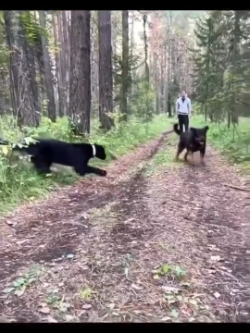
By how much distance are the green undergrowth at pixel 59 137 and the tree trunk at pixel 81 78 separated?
0.09 metres

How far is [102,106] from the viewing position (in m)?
1.96

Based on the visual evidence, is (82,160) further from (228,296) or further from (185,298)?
(228,296)

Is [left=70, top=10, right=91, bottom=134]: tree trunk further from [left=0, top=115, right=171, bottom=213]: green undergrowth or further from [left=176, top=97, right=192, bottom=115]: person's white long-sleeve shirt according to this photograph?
[left=176, top=97, right=192, bottom=115]: person's white long-sleeve shirt

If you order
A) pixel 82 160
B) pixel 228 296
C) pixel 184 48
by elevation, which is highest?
pixel 184 48

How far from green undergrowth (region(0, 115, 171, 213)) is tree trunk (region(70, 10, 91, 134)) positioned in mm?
86

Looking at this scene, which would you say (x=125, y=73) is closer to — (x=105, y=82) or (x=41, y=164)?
(x=105, y=82)

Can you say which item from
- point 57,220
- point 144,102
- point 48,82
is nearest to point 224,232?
point 57,220

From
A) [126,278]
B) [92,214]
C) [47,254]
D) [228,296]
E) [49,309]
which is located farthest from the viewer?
[92,214]

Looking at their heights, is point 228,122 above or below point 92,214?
above

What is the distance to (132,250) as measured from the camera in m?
2.82

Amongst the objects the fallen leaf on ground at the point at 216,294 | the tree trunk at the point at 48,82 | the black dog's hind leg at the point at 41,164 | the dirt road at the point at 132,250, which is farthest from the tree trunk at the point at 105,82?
the fallen leaf on ground at the point at 216,294

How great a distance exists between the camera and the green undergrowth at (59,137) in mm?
1793

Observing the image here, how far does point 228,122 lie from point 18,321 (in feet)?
4.79
